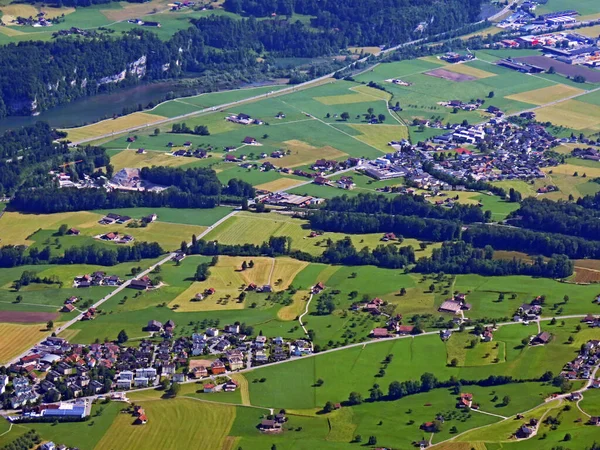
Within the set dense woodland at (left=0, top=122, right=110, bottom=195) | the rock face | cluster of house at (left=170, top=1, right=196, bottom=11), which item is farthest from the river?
cluster of house at (left=170, top=1, right=196, bottom=11)

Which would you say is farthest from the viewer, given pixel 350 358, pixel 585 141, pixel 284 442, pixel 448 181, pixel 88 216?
pixel 585 141

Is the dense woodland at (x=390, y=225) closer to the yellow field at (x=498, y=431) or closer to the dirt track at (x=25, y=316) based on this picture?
the dirt track at (x=25, y=316)

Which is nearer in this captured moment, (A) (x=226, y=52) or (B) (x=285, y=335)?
(B) (x=285, y=335)

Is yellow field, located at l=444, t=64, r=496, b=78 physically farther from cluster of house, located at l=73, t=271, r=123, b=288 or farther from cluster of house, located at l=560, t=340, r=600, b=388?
cluster of house, located at l=560, t=340, r=600, b=388

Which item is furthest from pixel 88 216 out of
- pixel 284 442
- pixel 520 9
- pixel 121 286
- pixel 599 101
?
pixel 520 9

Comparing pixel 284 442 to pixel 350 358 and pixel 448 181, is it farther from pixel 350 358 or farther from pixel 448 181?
pixel 448 181
